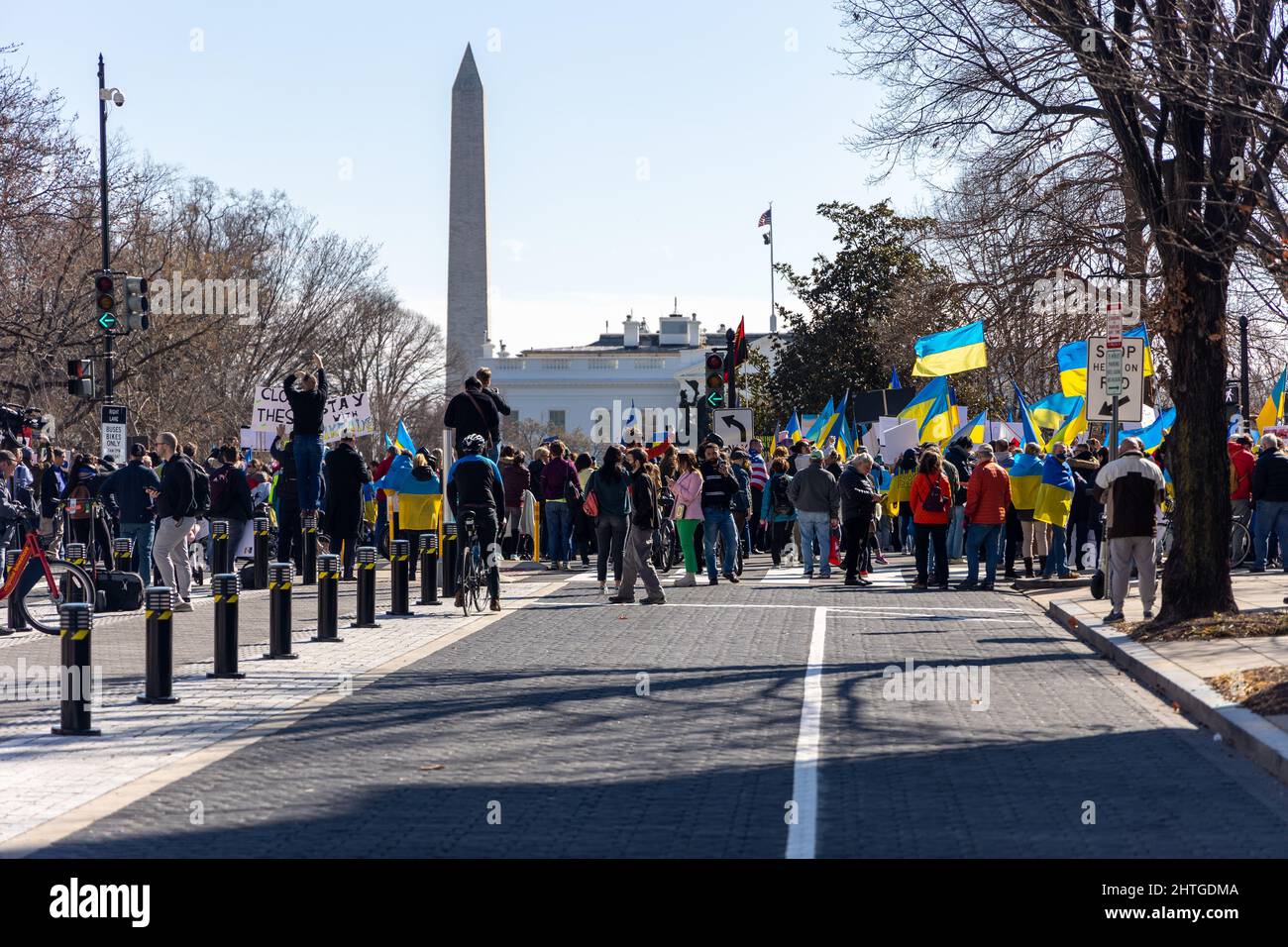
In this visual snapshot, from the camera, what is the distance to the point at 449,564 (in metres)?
21.3

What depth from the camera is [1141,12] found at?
15883 mm

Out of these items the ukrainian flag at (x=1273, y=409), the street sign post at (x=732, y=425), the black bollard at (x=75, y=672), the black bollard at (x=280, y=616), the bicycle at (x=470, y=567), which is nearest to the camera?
the black bollard at (x=75, y=672)

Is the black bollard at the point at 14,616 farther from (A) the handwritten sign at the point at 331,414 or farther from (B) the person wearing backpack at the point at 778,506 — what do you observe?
(B) the person wearing backpack at the point at 778,506

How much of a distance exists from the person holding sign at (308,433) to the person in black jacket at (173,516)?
1370 millimetres

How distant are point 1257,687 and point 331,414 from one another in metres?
21.2

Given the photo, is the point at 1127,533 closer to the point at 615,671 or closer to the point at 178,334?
the point at 615,671

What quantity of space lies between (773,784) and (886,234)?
5165 cm

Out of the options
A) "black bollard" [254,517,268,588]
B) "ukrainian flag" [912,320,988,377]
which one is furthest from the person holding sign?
"ukrainian flag" [912,320,988,377]

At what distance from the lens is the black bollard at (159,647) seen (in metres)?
11.5

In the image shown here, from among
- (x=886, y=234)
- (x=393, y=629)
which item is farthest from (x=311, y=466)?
(x=886, y=234)

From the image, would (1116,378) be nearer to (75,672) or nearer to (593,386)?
(75,672)

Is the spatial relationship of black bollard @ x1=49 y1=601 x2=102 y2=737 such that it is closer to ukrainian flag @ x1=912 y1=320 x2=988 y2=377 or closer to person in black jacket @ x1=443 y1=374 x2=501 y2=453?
person in black jacket @ x1=443 y1=374 x2=501 y2=453
